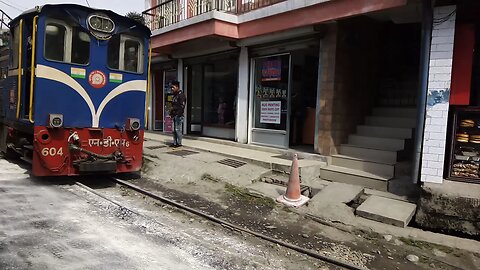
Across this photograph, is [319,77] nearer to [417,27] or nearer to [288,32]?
[288,32]

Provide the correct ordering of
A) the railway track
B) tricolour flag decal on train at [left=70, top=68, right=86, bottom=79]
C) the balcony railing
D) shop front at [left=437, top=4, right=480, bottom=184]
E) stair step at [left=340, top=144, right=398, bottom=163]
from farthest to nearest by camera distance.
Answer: the balcony railing, stair step at [left=340, top=144, right=398, bottom=163], tricolour flag decal on train at [left=70, top=68, right=86, bottom=79], shop front at [left=437, top=4, right=480, bottom=184], the railway track

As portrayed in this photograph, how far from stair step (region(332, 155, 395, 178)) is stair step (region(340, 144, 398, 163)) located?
27cm

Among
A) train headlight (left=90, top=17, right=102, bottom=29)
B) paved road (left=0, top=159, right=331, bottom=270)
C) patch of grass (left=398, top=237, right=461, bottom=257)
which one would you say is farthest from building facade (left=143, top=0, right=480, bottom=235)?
train headlight (left=90, top=17, right=102, bottom=29)

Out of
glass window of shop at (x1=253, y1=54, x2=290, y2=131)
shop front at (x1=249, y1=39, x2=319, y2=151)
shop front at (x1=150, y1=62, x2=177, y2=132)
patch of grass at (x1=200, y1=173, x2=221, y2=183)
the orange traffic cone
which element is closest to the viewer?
the orange traffic cone

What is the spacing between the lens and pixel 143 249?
4215 millimetres

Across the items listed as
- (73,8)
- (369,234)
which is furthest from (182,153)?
(369,234)

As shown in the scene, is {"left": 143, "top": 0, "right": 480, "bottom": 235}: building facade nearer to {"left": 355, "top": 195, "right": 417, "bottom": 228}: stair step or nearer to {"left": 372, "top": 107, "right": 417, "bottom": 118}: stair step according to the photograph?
{"left": 372, "top": 107, "right": 417, "bottom": 118}: stair step

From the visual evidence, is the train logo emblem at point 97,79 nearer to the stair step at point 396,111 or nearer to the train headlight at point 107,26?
the train headlight at point 107,26

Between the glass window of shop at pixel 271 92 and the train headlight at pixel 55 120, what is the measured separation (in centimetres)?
530

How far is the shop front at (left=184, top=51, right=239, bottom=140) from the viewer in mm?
11648

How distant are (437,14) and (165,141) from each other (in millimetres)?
8752

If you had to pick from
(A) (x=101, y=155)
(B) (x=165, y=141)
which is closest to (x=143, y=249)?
(A) (x=101, y=155)

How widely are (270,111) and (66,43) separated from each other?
5.29 meters

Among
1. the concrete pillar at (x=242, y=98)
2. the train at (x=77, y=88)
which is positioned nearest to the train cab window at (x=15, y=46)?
the train at (x=77, y=88)
